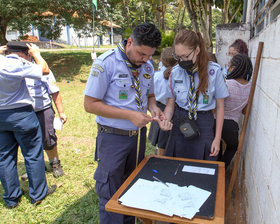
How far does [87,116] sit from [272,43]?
526 centimetres

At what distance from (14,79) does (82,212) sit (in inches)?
63.4

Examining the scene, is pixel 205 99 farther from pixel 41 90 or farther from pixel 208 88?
pixel 41 90

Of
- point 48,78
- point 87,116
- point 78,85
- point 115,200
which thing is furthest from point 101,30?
point 115,200

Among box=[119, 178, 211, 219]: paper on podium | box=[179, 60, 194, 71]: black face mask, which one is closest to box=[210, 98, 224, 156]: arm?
box=[179, 60, 194, 71]: black face mask

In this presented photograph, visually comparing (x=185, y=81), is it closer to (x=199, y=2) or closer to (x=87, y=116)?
(x=87, y=116)

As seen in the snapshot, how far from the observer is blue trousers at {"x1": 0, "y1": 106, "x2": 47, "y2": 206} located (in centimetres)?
271

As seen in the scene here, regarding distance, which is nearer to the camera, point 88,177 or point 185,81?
point 185,81

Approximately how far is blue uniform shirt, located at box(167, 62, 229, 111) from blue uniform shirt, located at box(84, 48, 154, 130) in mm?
361

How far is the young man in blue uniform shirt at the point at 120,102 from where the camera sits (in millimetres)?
1869

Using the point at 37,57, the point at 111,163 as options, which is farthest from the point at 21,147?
the point at 111,163

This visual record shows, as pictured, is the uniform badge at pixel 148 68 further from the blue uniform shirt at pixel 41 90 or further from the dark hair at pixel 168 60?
the blue uniform shirt at pixel 41 90

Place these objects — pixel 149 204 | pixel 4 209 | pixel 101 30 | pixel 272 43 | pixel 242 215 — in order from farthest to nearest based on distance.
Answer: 1. pixel 101 30
2. pixel 4 209
3. pixel 242 215
4. pixel 272 43
5. pixel 149 204

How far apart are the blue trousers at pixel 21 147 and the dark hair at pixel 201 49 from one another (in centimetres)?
176

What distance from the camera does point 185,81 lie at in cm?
227
